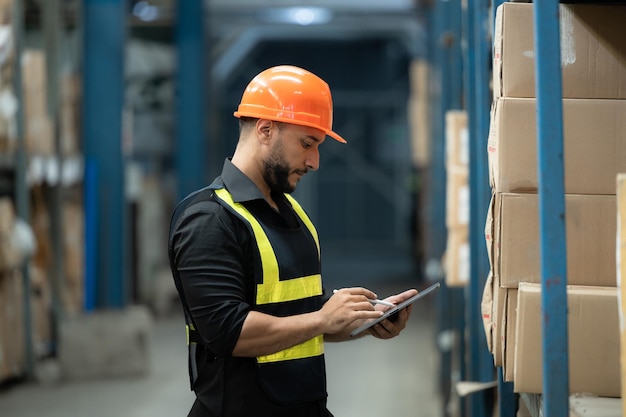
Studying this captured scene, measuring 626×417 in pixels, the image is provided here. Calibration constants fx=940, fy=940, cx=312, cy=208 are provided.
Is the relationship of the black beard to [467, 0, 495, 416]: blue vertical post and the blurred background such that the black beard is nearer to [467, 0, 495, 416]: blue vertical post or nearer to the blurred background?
[467, 0, 495, 416]: blue vertical post

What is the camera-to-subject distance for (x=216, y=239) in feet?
8.92

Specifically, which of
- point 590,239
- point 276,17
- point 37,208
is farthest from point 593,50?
point 276,17

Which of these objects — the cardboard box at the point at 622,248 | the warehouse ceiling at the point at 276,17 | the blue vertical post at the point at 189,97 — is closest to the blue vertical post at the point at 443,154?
the cardboard box at the point at 622,248

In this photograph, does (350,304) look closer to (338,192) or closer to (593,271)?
(593,271)

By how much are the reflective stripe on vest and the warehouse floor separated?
3.91 m

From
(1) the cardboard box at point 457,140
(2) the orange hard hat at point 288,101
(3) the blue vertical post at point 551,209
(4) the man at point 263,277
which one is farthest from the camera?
(1) the cardboard box at point 457,140

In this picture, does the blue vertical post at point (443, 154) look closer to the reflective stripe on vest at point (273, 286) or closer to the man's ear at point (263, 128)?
the reflective stripe on vest at point (273, 286)

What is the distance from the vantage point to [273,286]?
2.83 m

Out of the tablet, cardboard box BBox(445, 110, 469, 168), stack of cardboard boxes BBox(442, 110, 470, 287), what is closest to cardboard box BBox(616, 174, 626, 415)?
the tablet

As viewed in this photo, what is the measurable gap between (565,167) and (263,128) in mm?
934

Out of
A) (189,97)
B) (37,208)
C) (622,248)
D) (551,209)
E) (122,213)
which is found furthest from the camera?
(189,97)

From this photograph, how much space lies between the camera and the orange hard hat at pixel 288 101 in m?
2.94

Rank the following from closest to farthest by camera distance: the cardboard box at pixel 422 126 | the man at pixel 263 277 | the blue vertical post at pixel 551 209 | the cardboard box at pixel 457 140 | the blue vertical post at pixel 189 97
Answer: the blue vertical post at pixel 551 209 < the man at pixel 263 277 < the cardboard box at pixel 457 140 < the cardboard box at pixel 422 126 < the blue vertical post at pixel 189 97

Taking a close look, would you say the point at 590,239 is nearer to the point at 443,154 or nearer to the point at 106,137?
the point at 443,154
